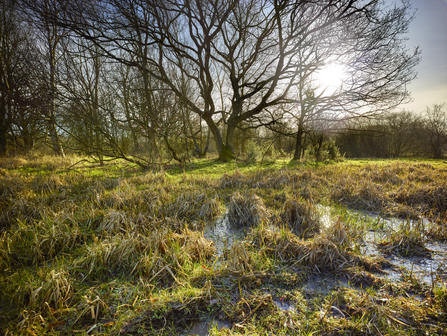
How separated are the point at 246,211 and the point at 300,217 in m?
0.91

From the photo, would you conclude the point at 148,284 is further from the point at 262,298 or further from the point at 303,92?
the point at 303,92

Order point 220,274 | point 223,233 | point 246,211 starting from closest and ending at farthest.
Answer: point 220,274 → point 223,233 → point 246,211

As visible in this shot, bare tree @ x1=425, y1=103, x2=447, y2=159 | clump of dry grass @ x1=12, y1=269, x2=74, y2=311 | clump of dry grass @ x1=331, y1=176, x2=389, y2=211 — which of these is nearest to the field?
clump of dry grass @ x1=12, y1=269, x2=74, y2=311

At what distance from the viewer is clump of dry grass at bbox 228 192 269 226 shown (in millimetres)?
3250

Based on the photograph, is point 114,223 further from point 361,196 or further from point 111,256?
point 361,196

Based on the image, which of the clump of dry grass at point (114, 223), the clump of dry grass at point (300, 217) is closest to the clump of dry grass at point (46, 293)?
the clump of dry grass at point (114, 223)

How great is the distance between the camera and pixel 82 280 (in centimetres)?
190

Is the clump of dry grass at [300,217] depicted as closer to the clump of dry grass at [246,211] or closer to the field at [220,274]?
the field at [220,274]

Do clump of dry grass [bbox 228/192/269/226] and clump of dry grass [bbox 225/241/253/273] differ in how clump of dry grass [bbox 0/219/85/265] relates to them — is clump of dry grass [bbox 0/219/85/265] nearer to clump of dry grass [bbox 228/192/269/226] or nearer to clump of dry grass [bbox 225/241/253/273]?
clump of dry grass [bbox 225/241/253/273]

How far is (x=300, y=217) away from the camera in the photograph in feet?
10.3

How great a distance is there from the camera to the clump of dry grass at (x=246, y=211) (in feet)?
10.7

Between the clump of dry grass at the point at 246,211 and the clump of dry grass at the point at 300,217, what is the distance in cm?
38

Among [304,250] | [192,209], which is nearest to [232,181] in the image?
[192,209]

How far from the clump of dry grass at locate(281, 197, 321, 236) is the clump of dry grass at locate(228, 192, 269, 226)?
376mm
